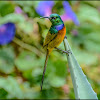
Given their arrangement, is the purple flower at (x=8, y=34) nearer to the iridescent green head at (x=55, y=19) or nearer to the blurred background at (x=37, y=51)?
the blurred background at (x=37, y=51)

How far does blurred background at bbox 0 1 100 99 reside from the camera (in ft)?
3.70

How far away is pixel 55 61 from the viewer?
1188 millimetres

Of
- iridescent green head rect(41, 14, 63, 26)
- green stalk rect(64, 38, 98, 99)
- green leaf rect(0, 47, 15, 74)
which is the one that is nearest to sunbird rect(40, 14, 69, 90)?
iridescent green head rect(41, 14, 63, 26)

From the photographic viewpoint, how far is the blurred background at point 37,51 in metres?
1.13

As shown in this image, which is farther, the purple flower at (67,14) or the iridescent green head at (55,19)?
the purple flower at (67,14)

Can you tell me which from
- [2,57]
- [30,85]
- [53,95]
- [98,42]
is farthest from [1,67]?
[98,42]

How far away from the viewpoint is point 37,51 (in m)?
1.36

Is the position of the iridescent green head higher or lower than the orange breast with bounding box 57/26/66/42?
higher

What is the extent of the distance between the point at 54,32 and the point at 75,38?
1.05 metres

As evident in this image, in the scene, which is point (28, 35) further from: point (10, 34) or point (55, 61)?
point (55, 61)

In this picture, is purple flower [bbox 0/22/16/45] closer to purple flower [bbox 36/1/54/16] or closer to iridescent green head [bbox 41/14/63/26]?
purple flower [bbox 36/1/54/16]

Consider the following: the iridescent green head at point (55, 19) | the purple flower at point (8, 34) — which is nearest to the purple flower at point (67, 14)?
the purple flower at point (8, 34)

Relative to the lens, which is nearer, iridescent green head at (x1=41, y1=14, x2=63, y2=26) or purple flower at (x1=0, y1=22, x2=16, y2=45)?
iridescent green head at (x1=41, y1=14, x2=63, y2=26)

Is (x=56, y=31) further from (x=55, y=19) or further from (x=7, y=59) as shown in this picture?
(x=7, y=59)
